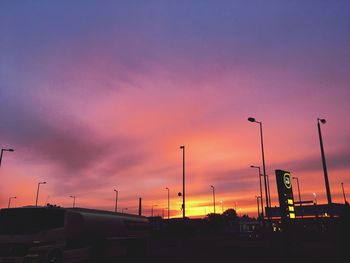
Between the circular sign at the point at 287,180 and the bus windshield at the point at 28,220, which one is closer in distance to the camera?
the bus windshield at the point at 28,220

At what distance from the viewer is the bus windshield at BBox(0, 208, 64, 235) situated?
617 inches

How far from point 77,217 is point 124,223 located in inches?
271

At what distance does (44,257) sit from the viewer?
1522 centimetres

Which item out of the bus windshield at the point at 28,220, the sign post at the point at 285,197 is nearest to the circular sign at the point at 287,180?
the sign post at the point at 285,197

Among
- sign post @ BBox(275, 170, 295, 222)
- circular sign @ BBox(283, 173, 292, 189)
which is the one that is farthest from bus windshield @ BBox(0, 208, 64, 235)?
circular sign @ BBox(283, 173, 292, 189)

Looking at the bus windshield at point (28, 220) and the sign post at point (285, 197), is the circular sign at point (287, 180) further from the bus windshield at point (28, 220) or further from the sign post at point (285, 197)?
the bus windshield at point (28, 220)

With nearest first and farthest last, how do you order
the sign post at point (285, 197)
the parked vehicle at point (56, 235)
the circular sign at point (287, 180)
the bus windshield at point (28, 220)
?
the parked vehicle at point (56, 235), the bus windshield at point (28, 220), the sign post at point (285, 197), the circular sign at point (287, 180)

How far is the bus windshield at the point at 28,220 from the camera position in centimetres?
1568

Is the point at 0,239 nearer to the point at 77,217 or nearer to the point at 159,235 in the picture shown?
the point at 77,217

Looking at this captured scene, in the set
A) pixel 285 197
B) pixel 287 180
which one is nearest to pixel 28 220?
pixel 285 197

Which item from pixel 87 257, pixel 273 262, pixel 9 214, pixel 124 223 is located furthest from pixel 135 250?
pixel 9 214

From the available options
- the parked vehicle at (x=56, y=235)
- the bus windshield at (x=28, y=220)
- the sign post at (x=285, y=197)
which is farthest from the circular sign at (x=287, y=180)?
the bus windshield at (x=28, y=220)

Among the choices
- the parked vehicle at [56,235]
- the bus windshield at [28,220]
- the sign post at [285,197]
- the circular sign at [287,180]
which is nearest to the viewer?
the parked vehicle at [56,235]

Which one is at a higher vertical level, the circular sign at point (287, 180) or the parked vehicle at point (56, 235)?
the circular sign at point (287, 180)
